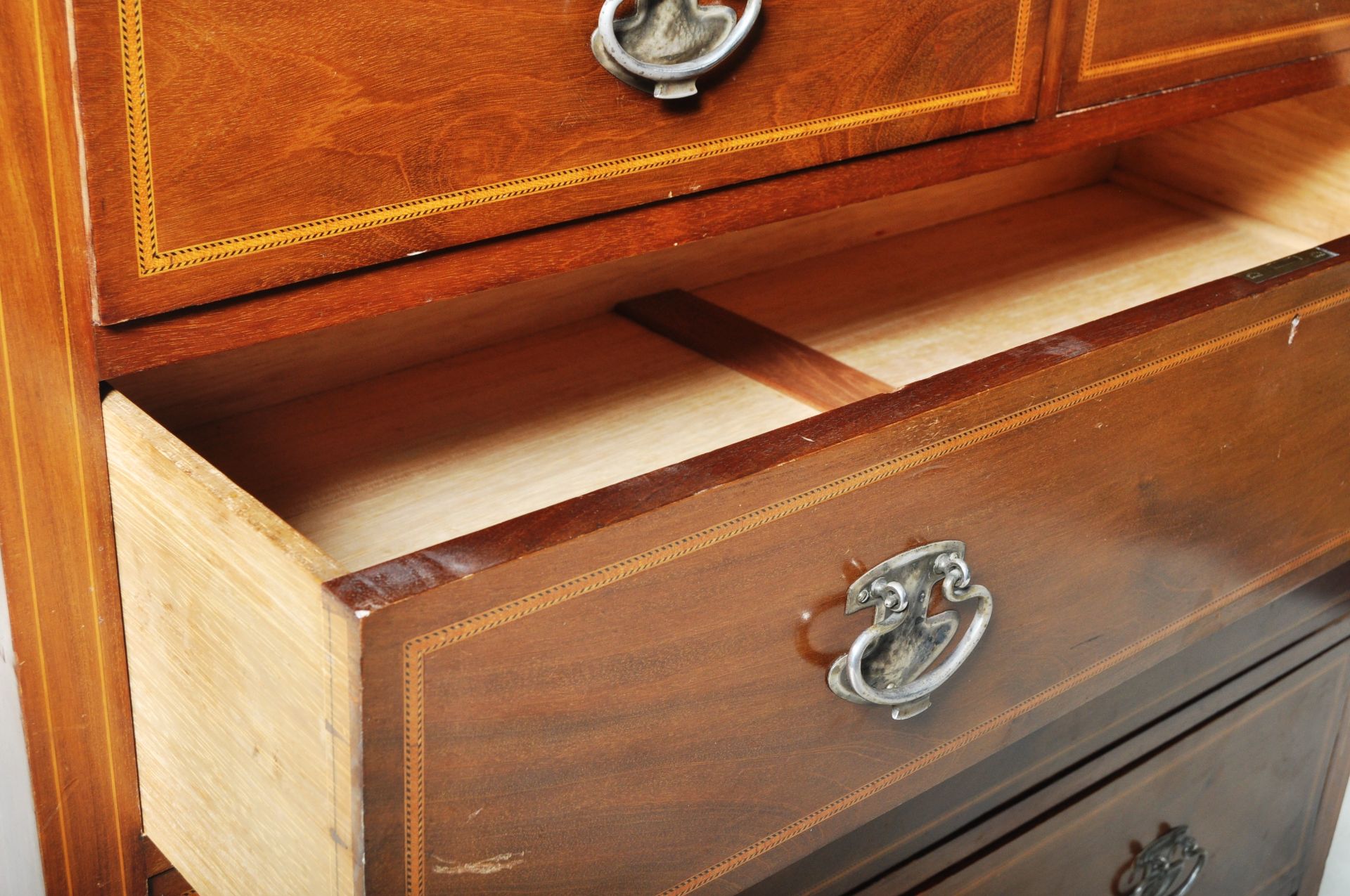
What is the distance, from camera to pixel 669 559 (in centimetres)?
44

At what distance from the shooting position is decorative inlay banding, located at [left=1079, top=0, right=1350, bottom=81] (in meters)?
0.68

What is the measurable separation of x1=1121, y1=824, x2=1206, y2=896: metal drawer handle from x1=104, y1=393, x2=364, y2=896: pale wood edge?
58 cm

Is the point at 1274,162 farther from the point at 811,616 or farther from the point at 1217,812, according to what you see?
the point at 811,616

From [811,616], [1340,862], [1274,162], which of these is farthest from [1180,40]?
[1340,862]

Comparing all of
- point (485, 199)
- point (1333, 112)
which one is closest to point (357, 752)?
point (485, 199)

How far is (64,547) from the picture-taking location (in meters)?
0.48

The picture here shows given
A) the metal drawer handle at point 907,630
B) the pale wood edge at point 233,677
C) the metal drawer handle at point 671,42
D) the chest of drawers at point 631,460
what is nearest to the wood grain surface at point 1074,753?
the chest of drawers at point 631,460

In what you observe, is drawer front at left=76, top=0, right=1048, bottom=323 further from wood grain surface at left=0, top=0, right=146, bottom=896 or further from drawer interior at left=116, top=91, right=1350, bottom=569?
drawer interior at left=116, top=91, right=1350, bottom=569

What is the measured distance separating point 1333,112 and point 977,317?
1.13 ft

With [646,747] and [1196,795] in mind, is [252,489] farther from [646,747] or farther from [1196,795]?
[1196,795]

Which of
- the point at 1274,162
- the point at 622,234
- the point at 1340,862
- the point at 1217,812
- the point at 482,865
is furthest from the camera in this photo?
the point at 1340,862

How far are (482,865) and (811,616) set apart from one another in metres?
0.15

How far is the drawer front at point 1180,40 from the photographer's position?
68cm

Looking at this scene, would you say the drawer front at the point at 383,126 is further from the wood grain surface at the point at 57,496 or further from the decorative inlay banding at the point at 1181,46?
the decorative inlay banding at the point at 1181,46
